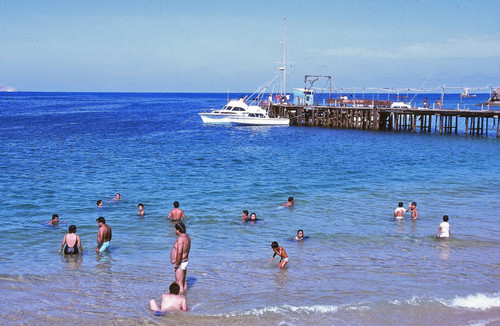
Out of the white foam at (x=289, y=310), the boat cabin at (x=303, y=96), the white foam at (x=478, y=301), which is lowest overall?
the white foam at (x=289, y=310)

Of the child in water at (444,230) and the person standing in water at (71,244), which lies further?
the child in water at (444,230)

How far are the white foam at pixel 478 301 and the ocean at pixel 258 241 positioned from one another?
45 mm

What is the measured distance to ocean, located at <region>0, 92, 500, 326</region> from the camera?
11.5m

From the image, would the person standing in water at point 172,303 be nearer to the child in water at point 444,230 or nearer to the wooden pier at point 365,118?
the child in water at point 444,230

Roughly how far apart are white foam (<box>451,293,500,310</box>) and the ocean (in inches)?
1.8

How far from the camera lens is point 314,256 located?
1568 centimetres

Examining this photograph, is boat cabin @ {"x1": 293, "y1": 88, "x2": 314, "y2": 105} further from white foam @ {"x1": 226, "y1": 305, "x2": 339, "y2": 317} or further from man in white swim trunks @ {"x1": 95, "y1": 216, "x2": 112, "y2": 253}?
white foam @ {"x1": 226, "y1": 305, "x2": 339, "y2": 317}

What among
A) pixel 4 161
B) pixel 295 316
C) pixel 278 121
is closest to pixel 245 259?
pixel 295 316

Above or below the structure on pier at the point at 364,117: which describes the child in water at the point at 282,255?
below

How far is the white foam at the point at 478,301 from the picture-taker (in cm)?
1151

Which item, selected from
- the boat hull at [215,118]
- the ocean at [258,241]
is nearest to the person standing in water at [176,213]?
the ocean at [258,241]

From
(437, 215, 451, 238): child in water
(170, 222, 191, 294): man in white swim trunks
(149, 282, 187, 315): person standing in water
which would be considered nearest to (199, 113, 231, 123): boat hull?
(437, 215, 451, 238): child in water

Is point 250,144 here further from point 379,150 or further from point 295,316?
point 295,316

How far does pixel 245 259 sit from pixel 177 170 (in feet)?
63.7
